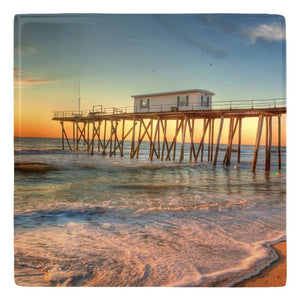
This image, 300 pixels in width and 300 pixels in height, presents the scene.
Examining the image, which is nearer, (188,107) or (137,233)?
(137,233)

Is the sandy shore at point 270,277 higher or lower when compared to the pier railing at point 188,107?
lower

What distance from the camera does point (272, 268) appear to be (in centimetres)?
349

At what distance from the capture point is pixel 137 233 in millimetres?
4438

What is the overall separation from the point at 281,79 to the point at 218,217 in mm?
2402

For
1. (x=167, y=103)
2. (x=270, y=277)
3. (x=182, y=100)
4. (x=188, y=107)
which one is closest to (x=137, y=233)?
(x=270, y=277)

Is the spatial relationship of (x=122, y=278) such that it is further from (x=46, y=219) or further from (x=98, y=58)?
(x=98, y=58)

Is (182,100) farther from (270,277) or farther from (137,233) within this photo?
(270,277)

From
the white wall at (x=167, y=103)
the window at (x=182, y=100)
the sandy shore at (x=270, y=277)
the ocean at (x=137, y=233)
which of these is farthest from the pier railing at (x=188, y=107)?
the sandy shore at (x=270, y=277)

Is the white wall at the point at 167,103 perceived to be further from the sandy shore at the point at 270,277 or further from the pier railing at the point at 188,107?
the sandy shore at the point at 270,277

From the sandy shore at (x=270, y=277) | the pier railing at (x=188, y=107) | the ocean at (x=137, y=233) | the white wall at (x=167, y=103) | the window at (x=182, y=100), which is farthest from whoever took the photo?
the window at (x=182, y=100)

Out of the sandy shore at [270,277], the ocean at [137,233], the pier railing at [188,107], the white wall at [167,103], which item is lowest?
the sandy shore at [270,277]

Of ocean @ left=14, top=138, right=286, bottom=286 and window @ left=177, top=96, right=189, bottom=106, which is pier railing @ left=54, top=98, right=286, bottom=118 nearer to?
window @ left=177, top=96, right=189, bottom=106

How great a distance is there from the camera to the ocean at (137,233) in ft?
11.3

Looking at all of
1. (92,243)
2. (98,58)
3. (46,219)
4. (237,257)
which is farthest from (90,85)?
(237,257)
